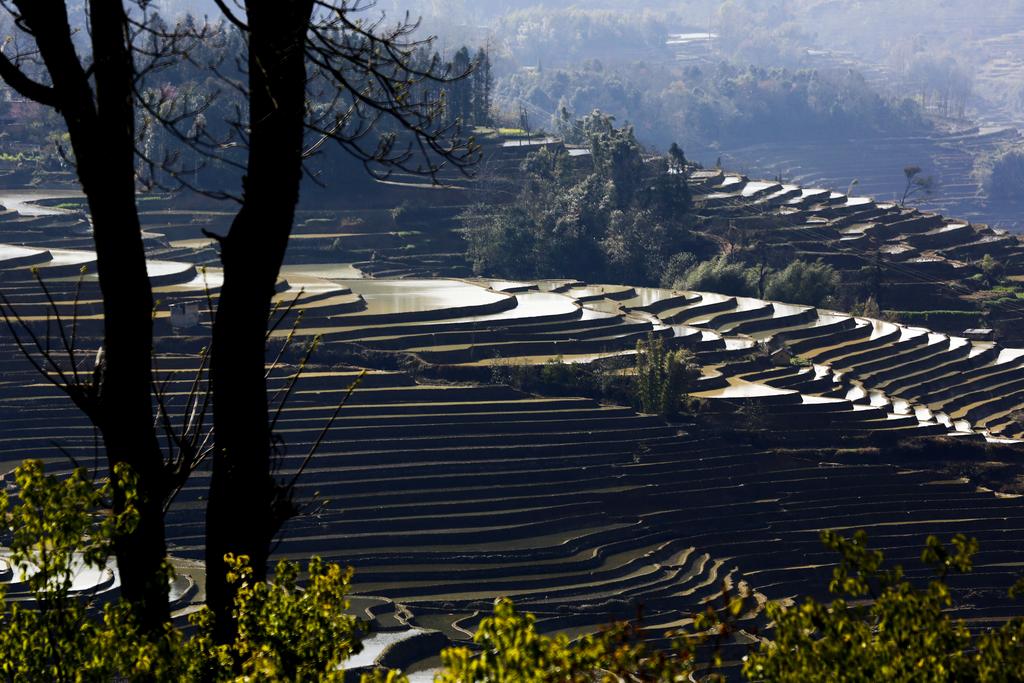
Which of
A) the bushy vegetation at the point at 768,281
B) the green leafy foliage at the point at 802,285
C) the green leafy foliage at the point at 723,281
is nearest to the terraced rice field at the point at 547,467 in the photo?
the green leafy foliage at the point at 802,285

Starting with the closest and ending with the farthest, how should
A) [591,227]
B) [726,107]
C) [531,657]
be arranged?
[531,657] → [591,227] → [726,107]

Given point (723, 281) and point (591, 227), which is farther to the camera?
point (591, 227)

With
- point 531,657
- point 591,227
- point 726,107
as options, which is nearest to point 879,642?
point 531,657

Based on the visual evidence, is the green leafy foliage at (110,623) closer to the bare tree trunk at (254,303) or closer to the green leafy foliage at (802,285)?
the bare tree trunk at (254,303)

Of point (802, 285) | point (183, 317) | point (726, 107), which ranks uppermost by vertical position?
point (183, 317)

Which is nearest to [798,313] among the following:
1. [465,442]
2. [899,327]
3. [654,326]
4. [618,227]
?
[899,327]

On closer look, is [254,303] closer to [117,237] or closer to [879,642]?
[117,237]

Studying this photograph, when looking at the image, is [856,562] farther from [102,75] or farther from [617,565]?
[617,565]
